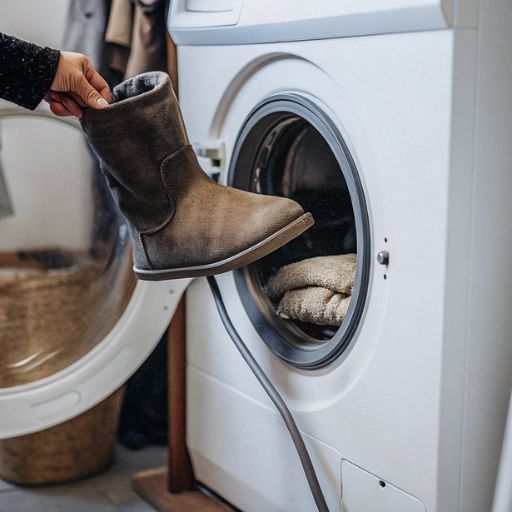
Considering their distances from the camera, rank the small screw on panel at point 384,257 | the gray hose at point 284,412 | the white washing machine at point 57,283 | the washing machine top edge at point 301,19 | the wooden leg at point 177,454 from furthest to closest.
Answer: the wooden leg at point 177,454
the white washing machine at point 57,283
the gray hose at point 284,412
the small screw on panel at point 384,257
the washing machine top edge at point 301,19

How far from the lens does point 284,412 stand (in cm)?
122

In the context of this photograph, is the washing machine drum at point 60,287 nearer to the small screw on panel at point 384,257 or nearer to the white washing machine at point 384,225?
the white washing machine at point 384,225

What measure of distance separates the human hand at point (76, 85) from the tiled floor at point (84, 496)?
0.74 meters

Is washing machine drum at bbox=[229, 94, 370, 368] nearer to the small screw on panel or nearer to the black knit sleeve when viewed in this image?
the small screw on panel

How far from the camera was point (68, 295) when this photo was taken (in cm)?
157

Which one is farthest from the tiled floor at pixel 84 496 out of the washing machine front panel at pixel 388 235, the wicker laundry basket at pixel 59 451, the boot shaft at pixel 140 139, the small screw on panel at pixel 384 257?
the small screw on panel at pixel 384 257

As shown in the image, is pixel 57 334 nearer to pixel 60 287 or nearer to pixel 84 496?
pixel 60 287

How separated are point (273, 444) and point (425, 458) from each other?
34 centimetres

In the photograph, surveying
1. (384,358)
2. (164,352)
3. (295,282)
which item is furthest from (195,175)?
(164,352)

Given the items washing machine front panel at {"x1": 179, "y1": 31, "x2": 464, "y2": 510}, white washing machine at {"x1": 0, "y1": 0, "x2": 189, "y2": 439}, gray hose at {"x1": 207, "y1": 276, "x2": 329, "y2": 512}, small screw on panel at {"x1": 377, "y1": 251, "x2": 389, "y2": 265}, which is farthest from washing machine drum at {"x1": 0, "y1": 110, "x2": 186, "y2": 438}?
small screw on panel at {"x1": 377, "y1": 251, "x2": 389, "y2": 265}

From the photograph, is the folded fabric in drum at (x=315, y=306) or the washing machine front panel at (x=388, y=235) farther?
the folded fabric in drum at (x=315, y=306)

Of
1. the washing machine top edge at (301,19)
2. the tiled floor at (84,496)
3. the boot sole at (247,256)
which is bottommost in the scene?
the tiled floor at (84,496)

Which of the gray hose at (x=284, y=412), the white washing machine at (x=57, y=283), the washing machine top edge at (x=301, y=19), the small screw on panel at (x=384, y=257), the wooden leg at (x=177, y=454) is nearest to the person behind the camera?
the washing machine top edge at (x=301, y=19)

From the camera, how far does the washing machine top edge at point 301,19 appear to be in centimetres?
93
